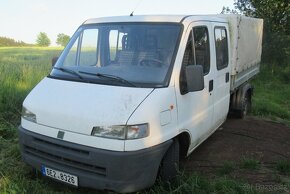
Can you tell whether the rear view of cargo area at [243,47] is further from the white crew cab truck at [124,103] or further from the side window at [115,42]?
the side window at [115,42]

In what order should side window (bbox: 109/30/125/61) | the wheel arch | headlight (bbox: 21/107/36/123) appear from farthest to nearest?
side window (bbox: 109/30/125/61) < the wheel arch < headlight (bbox: 21/107/36/123)

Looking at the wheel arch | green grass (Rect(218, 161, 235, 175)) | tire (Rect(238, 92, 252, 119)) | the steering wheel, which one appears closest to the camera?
the steering wheel

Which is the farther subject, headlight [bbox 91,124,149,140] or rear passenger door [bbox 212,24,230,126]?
rear passenger door [bbox 212,24,230,126]

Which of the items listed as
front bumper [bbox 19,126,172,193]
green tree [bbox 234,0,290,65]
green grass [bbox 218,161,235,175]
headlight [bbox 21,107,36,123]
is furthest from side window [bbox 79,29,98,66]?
green tree [bbox 234,0,290,65]

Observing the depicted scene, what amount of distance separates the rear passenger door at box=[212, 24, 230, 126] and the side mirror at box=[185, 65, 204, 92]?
4.45 feet

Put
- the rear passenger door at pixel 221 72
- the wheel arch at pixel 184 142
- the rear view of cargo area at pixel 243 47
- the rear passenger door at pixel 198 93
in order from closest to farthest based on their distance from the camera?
the rear passenger door at pixel 198 93, the wheel arch at pixel 184 142, the rear passenger door at pixel 221 72, the rear view of cargo area at pixel 243 47

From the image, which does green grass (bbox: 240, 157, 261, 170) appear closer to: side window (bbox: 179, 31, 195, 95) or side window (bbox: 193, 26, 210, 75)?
side window (bbox: 193, 26, 210, 75)

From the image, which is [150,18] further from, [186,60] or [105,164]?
[105,164]

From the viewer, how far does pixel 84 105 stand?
4.15 metres

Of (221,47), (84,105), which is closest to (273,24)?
(221,47)

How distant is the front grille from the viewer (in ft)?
13.1

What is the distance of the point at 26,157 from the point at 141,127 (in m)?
1.53

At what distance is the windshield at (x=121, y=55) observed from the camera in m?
4.53

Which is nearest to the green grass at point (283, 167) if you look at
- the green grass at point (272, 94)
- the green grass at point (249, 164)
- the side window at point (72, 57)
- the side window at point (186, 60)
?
the green grass at point (249, 164)
